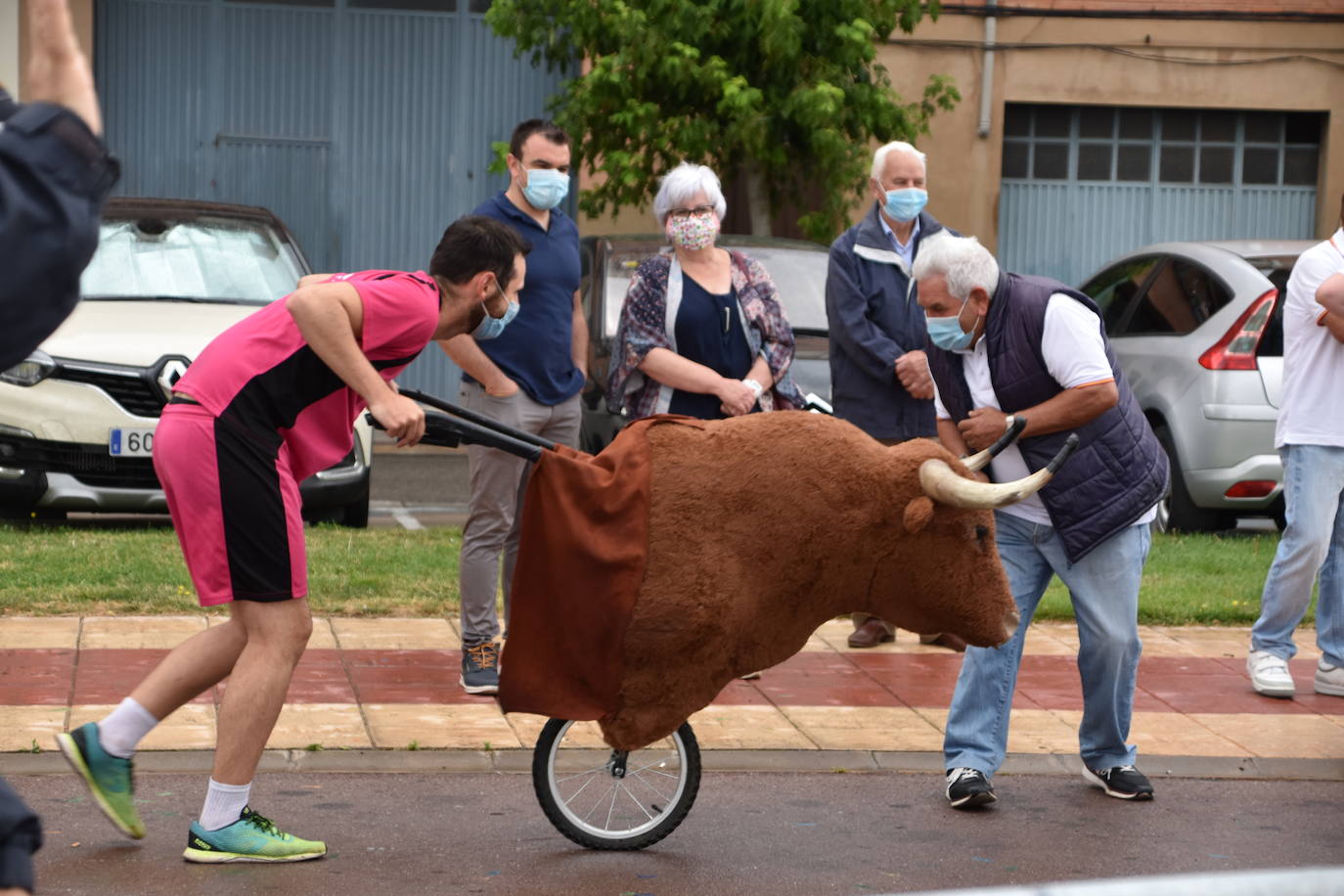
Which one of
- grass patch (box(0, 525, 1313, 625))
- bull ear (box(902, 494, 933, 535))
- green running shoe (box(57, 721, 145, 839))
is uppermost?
bull ear (box(902, 494, 933, 535))

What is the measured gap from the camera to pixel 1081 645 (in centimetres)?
592

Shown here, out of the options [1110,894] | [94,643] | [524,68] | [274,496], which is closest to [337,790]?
[274,496]

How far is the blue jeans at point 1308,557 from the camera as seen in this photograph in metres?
7.35

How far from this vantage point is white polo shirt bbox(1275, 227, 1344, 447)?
7320 millimetres

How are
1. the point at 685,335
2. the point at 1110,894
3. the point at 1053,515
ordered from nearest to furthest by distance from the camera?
the point at 1110,894 → the point at 1053,515 → the point at 685,335

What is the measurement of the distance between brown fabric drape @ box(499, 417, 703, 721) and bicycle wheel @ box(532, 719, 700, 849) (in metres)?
0.29

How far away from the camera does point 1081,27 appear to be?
18.3m

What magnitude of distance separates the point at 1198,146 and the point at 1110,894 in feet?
60.0

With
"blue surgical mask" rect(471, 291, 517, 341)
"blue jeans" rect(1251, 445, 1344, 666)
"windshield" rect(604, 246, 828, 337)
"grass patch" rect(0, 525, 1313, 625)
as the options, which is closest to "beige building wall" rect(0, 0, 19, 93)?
"grass patch" rect(0, 525, 1313, 625)

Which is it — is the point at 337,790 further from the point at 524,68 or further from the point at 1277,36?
the point at 1277,36

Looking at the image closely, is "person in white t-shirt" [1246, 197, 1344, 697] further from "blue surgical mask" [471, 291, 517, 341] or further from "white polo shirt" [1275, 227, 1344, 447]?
"blue surgical mask" [471, 291, 517, 341]

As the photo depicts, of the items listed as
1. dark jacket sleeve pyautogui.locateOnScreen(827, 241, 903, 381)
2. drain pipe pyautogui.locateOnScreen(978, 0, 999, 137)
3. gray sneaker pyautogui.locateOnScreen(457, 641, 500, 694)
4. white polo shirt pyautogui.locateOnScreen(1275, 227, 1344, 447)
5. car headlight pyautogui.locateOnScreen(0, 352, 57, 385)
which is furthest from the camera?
drain pipe pyautogui.locateOnScreen(978, 0, 999, 137)

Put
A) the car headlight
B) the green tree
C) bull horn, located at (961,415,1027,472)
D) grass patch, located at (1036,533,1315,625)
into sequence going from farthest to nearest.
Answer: the green tree < the car headlight < grass patch, located at (1036,533,1315,625) < bull horn, located at (961,415,1027,472)

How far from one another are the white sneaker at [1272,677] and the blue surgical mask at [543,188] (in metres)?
3.28
